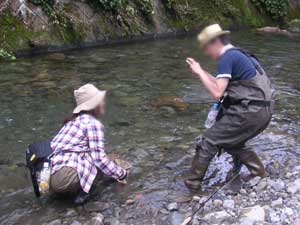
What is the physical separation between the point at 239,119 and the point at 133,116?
312cm

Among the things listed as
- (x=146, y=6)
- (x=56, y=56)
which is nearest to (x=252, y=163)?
(x=56, y=56)

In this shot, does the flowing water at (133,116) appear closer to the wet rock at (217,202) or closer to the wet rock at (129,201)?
the wet rock at (129,201)

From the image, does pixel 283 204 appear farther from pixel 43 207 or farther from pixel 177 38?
pixel 177 38

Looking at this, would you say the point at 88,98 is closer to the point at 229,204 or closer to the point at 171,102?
the point at 229,204

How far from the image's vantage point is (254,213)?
4285mm

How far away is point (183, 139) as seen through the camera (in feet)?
21.8

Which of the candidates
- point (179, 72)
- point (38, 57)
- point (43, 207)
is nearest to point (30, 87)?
point (38, 57)

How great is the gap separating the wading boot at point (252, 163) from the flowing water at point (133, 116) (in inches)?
16.2

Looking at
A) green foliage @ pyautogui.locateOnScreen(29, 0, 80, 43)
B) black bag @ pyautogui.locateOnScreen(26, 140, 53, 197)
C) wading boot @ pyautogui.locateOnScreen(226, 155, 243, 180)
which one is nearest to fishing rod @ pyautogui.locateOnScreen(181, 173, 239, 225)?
wading boot @ pyautogui.locateOnScreen(226, 155, 243, 180)

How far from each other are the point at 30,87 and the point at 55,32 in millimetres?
3538

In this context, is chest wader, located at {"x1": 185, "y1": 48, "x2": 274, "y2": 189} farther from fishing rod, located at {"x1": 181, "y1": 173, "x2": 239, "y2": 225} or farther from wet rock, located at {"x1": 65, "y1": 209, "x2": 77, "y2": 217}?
wet rock, located at {"x1": 65, "y1": 209, "x2": 77, "y2": 217}

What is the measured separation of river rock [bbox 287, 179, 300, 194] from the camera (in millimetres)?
4692

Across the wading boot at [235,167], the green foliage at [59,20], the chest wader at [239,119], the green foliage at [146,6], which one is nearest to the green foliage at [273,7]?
the green foliage at [146,6]

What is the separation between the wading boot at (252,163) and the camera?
4.99 meters
